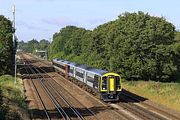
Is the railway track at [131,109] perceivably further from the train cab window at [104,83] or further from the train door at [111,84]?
the train cab window at [104,83]

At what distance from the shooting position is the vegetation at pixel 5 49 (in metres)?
70.8

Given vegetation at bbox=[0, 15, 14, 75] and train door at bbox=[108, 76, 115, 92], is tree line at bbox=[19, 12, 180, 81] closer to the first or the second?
train door at bbox=[108, 76, 115, 92]

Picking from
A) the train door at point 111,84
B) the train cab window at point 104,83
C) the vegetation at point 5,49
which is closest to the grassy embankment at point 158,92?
the train door at point 111,84

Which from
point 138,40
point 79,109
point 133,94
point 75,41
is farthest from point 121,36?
point 75,41

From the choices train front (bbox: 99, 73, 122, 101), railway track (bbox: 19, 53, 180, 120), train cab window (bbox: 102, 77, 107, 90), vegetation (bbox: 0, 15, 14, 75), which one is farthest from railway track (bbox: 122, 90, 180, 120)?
vegetation (bbox: 0, 15, 14, 75)

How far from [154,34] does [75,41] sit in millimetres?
56433

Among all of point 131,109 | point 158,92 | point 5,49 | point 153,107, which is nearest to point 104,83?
point 131,109

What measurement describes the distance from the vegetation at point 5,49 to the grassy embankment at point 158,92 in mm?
23694

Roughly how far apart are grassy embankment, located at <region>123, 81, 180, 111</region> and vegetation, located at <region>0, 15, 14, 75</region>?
77.7ft

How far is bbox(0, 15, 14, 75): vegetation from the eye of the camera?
70.8 metres

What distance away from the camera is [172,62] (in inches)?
2334

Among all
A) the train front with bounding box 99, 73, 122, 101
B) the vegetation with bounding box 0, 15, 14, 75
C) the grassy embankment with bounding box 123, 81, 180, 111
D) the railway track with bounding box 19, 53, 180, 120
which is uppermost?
the vegetation with bounding box 0, 15, 14, 75

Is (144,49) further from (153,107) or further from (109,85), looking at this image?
(153,107)

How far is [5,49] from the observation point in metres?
71.3
